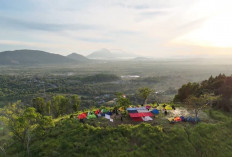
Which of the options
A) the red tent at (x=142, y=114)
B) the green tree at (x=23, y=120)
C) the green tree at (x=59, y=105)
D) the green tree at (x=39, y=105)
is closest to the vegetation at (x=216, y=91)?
the red tent at (x=142, y=114)

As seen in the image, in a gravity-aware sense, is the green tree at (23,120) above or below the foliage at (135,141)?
above

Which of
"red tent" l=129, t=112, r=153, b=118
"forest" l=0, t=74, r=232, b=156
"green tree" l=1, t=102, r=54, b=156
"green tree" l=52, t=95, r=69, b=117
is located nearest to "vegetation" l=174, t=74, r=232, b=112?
"forest" l=0, t=74, r=232, b=156

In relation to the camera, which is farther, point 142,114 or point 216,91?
point 216,91

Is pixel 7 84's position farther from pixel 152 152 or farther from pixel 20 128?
pixel 152 152

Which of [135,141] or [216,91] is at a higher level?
[216,91]

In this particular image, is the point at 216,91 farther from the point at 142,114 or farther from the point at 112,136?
the point at 112,136

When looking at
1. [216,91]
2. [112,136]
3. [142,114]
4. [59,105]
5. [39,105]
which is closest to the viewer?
[112,136]

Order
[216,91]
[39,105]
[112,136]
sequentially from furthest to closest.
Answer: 1. [39,105]
2. [216,91]
3. [112,136]

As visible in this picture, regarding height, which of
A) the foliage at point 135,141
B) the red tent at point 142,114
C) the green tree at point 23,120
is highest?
the green tree at point 23,120

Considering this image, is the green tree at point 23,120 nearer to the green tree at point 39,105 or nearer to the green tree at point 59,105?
the green tree at point 39,105

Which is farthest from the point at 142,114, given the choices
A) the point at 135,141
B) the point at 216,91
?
the point at 216,91

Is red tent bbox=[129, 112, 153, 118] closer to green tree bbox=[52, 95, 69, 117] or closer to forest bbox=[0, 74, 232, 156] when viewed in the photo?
forest bbox=[0, 74, 232, 156]

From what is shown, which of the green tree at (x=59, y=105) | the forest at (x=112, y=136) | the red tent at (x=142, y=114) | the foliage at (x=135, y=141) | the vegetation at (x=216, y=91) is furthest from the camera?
the green tree at (x=59, y=105)
